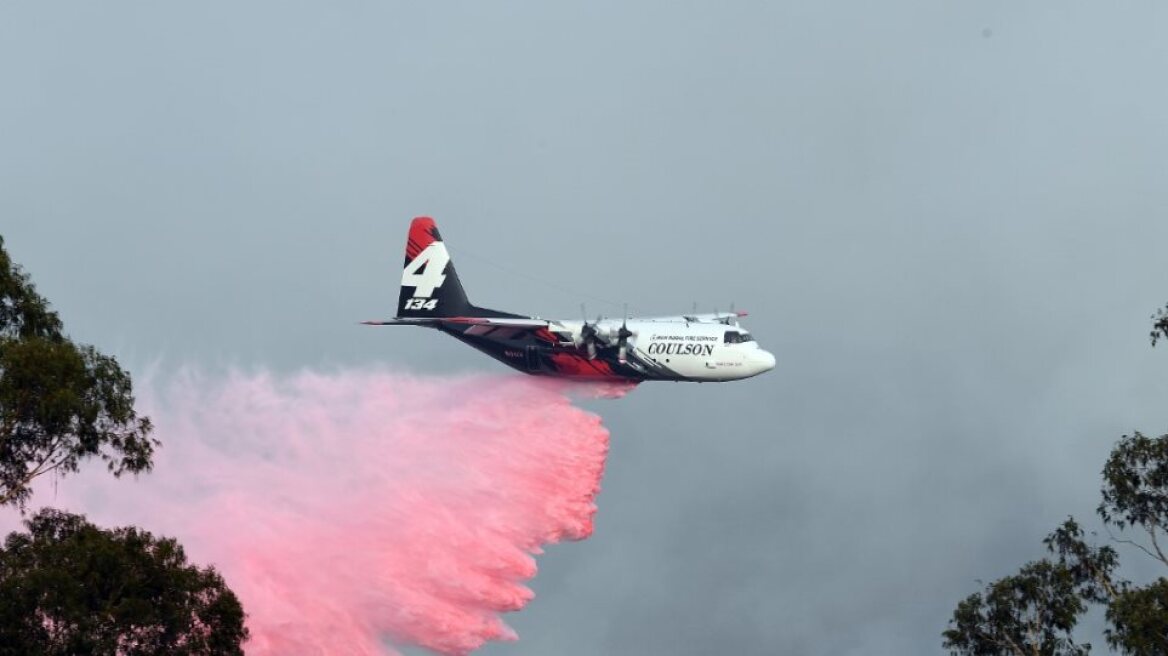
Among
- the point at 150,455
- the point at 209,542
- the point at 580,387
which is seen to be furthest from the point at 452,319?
the point at 150,455

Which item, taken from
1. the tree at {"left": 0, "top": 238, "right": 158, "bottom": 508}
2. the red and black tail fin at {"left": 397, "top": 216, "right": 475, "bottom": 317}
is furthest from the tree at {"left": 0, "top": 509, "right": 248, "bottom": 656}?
the red and black tail fin at {"left": 397, "top": 216, "right": 475, "bottom": 317}

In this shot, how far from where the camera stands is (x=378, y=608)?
81.0 meters

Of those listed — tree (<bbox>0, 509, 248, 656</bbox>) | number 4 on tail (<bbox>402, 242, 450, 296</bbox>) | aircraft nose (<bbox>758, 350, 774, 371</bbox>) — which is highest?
number 4 on tail (<bbox>402, 242, 450, 296</bbox>)

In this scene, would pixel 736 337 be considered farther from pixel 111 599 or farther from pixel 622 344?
pixel 111 599

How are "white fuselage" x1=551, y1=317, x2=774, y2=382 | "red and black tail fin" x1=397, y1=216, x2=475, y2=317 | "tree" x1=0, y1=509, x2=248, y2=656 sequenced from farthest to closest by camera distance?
"red and black tail fin" x1=397, y1=216, x2=475, y2=317 → "white fuselage" x1=551, y1=317, x2=774, y2=382 → "tree" x1=0, y1=509, x2=248, y2=656

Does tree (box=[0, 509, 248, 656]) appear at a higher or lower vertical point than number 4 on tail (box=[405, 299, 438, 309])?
lower

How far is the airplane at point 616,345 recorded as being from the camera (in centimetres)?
8769

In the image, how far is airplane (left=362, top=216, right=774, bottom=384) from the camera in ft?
288

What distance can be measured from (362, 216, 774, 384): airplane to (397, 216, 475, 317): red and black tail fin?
74cm

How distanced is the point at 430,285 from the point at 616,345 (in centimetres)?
1021

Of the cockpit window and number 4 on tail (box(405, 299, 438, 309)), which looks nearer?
the cockpit window

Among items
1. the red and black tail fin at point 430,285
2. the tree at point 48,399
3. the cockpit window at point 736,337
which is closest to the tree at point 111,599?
the tree at point 48,399

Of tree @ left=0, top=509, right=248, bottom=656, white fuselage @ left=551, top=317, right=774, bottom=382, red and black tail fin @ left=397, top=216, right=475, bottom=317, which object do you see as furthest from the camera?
red and black tail fin @ left=397, top=216, right=475, bottom=317

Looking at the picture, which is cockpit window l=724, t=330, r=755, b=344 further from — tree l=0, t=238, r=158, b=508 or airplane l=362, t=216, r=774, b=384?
tree l=0, t=238, r=158, b=508
